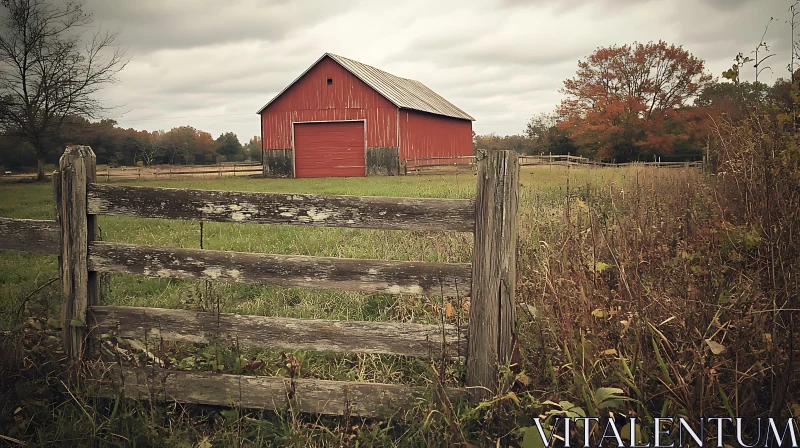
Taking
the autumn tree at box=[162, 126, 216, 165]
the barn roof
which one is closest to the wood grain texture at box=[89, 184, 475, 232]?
the barn roof

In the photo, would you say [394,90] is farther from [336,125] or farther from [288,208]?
[288,208]

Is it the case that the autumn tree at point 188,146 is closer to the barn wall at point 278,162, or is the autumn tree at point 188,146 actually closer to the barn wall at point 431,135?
the barn wall at point 278,162

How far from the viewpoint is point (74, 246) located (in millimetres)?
3830

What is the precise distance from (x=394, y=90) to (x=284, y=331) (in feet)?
94.1

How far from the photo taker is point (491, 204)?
3391 mm

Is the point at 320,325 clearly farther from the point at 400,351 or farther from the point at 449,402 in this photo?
the point at 449,402

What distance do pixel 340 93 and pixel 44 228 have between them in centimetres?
2555

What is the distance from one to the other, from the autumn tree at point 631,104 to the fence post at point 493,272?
36.3m

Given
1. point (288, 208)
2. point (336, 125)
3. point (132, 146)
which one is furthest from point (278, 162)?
point (288, 208)

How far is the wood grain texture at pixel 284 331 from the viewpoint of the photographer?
3555mm

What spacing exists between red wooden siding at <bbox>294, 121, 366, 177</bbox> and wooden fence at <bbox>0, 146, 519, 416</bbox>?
2495 centimetres

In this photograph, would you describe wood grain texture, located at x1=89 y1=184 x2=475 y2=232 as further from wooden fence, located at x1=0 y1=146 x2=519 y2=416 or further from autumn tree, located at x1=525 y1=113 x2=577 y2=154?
autumn tree, located at x1=525 y1=113 x2=577 y2=154

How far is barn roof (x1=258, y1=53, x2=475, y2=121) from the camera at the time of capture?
2823cm

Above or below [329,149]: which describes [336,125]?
above
